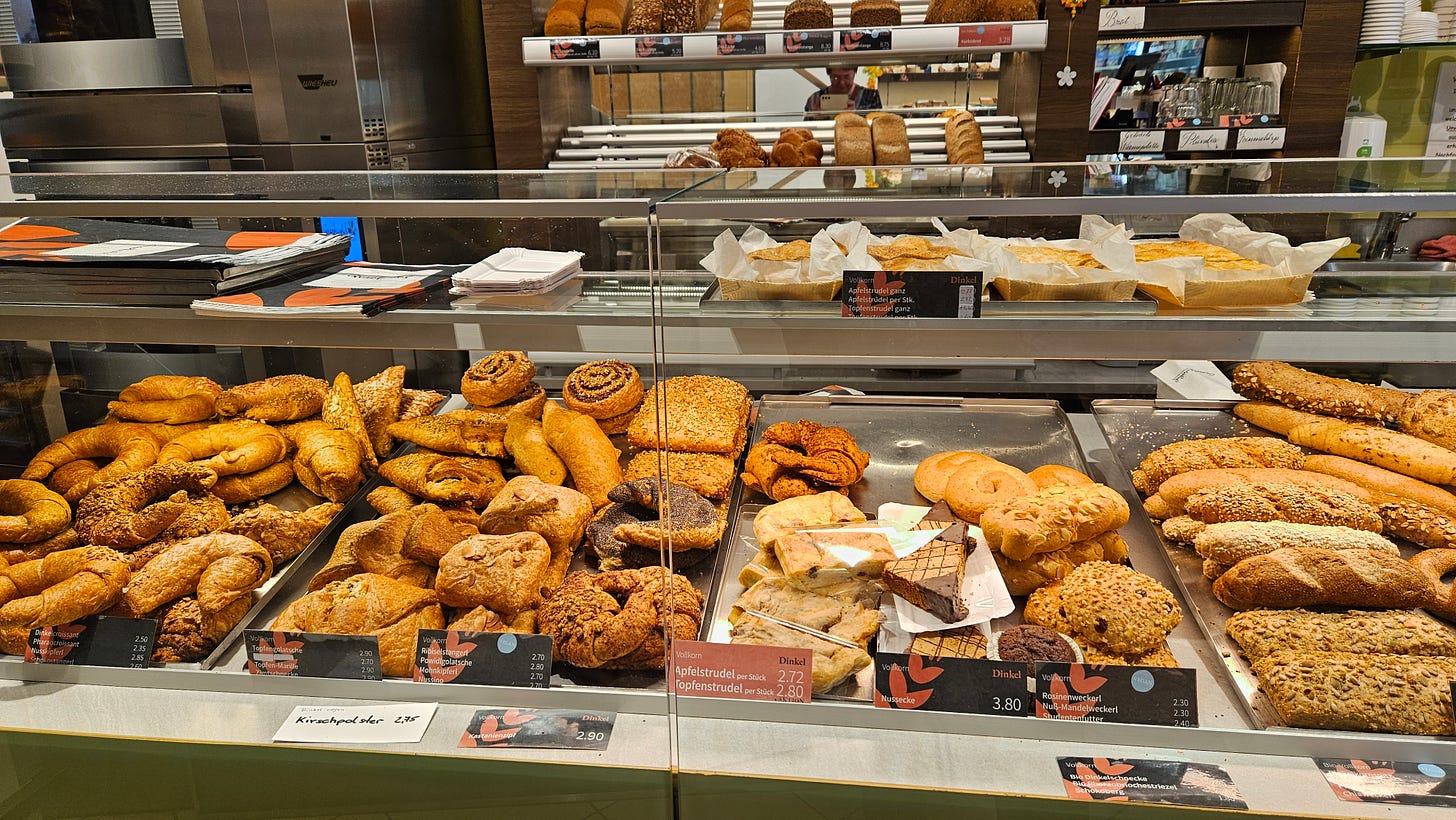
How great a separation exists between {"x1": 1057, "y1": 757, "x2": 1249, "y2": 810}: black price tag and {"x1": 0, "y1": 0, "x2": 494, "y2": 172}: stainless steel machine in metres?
3.80

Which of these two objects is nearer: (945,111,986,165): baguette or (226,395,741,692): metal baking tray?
(226,395,741,692): metal baking tray

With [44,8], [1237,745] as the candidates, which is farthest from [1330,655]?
Answer: [44,8]

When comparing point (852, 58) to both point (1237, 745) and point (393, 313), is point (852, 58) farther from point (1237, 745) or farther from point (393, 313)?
point (1237, 745)

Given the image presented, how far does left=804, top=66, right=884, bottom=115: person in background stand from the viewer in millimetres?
4008

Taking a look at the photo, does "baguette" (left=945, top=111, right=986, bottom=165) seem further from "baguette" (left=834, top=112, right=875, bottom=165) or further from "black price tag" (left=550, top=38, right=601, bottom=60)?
"black price tag" (left=550, top=38, right=601, bottom=60)

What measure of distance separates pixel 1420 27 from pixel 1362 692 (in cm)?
348

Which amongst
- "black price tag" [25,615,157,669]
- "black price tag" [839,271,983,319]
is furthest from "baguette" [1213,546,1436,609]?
"black price tag" [25,615,157,669]

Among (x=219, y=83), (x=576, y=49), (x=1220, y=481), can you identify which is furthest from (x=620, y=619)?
(x=219, y=83)

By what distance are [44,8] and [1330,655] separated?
17.3 feet

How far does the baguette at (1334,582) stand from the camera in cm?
154

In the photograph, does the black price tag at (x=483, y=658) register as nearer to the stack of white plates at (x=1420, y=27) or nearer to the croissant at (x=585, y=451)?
the croissant at (x=585, y=451)

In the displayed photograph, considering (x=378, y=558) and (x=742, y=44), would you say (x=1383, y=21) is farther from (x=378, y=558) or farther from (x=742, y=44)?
(x=378, y=558)

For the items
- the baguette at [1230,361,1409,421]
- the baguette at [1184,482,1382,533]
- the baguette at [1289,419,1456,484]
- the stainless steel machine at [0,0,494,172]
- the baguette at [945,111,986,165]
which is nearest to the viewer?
the baguette at [1184,482,1382,533]

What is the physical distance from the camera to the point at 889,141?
3.43 m
